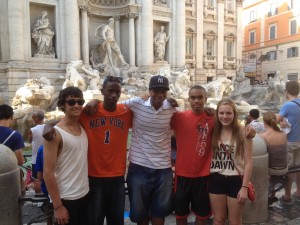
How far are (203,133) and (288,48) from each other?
34737 mm

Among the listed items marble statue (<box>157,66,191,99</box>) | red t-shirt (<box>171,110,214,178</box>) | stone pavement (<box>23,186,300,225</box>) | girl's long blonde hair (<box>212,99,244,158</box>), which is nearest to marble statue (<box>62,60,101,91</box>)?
marble statue (<box>157,66,191,99</box>)

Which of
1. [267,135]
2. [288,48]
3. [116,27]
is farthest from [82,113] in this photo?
[288,48]

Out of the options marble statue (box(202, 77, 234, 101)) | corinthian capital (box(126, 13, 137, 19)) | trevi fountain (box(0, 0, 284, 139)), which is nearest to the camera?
trevi fountain (box(0, 0, 284, 139))

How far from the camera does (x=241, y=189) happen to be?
2.73m

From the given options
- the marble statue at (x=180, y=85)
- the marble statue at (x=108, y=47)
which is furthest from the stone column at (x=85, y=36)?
the marble statue at (x=180, y=85)

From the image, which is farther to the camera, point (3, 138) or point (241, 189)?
point (3, 138)

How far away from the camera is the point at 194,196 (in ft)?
9.75

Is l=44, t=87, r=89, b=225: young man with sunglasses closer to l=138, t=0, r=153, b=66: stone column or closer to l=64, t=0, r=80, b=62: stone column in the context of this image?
l=64, t=0, r=80, b=62: stone column

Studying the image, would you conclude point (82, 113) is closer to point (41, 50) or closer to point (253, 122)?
point (253, 122)

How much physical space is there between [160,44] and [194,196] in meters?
19.1

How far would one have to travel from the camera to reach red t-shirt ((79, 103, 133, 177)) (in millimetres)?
2729

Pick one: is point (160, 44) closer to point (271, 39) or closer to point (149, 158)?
point (149, 158)

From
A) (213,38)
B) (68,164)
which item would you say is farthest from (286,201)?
(213,38)

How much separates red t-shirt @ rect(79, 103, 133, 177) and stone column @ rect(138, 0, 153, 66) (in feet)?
56.7
